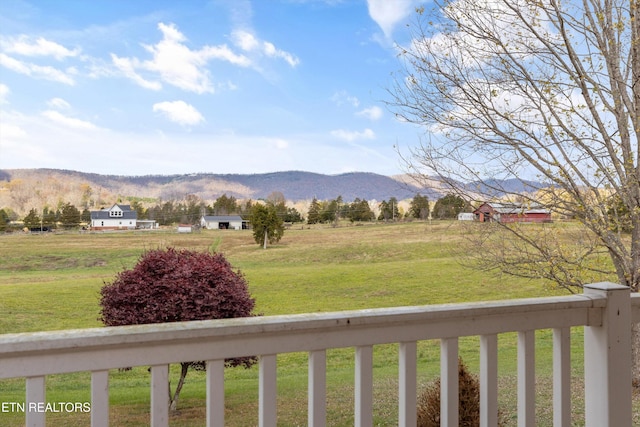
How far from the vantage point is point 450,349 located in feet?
3.28

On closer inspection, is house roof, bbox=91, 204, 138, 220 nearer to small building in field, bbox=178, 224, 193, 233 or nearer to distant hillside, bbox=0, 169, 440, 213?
distant hillside, bbox=0, 169, 440, 213

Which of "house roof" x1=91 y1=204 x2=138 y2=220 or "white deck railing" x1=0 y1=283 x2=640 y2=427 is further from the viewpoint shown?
"house roof" x1=91 y1=204 x2=138 y2=220

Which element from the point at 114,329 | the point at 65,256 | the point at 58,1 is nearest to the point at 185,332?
the point at 114,329

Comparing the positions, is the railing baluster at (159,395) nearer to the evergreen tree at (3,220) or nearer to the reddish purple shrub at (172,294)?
the reddish purple shrub at (172,294)

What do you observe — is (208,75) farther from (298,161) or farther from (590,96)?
(590,96)

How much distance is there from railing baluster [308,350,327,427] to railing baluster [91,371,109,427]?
0.35m

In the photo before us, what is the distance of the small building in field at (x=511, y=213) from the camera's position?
3516mm

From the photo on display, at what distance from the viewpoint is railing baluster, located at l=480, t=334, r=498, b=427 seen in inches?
40.8

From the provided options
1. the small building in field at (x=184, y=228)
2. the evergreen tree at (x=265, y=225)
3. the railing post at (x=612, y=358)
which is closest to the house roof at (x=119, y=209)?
the small building in field at (x=184, y=228)

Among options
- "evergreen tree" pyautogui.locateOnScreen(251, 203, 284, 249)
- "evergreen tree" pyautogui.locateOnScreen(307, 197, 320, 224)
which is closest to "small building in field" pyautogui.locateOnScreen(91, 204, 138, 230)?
"evergreen tree" pyautogui.locateOnScreen(251, 203, 284, 249)

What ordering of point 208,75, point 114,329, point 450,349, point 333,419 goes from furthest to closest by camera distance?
point 208,75 → point 333,419 → point 450,349 → point 114,329

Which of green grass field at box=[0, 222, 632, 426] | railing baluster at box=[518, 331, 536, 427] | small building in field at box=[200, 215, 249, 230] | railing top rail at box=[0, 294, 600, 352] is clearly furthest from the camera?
small building in field at box=[200, 215, 249, 230]

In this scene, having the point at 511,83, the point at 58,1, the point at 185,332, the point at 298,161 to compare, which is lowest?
the point at 185,332

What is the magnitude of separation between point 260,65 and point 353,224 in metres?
1.73
